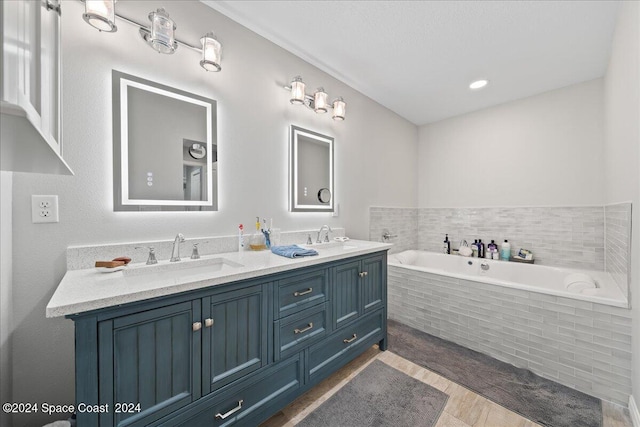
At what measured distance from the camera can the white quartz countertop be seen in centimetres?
83

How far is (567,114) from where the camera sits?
2674mm

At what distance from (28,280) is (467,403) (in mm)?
2505

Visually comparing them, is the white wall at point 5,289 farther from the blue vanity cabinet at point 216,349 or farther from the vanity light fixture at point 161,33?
the vanity light fixture at point 161,33

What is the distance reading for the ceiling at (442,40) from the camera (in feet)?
5.55

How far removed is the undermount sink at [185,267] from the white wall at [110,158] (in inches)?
8.3

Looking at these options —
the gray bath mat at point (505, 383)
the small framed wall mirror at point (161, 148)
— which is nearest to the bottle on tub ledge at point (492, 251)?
the gray bath mat at point (505, 383)

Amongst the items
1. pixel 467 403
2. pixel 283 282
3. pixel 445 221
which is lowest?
pixel 467 403

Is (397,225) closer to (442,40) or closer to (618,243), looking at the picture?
(618,243)

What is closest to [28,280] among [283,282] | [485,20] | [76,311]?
[76,311]

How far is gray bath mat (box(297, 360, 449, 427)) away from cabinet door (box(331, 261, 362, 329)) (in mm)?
447

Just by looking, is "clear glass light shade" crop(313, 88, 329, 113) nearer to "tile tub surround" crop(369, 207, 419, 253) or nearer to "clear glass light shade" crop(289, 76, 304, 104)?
"clear glass light shade" crop(289, 76, 304, 104)

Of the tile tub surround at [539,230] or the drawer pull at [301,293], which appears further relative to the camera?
the tile tub surround at [539,230]

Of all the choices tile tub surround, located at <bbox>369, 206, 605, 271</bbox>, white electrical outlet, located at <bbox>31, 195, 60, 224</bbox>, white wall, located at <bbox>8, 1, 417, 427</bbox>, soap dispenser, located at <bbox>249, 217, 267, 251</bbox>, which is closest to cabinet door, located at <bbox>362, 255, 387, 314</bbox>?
white wall, located at <bbox>8, 1, 417, 427</bbox>

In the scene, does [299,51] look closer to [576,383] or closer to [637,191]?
[637,191]
